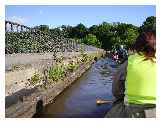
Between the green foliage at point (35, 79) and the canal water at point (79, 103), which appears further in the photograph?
the green foliage at point (35, 79)

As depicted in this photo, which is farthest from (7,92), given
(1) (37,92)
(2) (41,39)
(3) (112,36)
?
(3) (112,36)

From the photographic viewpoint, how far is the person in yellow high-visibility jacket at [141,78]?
412 centimetres

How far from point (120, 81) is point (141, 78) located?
10.5 inches

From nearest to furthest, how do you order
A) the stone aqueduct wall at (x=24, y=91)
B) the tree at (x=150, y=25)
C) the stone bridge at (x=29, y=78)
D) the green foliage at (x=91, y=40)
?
the tree at (x=150, y=25) → the stone aqueduct wall at (x=24, y=91) → the stone bridge at (x=29, y=78) → the green foliage at (x=91, y=40)

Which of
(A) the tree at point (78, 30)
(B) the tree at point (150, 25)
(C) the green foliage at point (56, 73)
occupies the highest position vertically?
(A) the tree at point (78, 30)

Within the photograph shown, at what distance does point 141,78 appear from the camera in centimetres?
418

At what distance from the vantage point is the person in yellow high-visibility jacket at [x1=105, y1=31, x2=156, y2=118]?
162 inches

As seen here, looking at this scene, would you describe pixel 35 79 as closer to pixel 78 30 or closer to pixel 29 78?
pixel 29 78

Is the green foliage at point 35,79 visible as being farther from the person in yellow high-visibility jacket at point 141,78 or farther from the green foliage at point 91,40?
the green foliage at point 91,40

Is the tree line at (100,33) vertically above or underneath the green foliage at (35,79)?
above

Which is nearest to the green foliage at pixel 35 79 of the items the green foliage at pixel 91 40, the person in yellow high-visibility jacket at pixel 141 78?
the person in yellow high-visibility jacket at pixel 141 78

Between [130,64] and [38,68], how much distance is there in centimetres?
567

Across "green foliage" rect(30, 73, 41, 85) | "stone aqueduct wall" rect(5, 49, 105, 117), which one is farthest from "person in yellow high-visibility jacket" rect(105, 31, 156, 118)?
"green foliage" rect(30, 73, 41, 85)

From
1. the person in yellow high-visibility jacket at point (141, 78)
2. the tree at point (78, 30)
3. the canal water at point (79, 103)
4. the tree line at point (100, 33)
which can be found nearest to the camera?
the person in yellow high-visibility jacket at point (141, 78)
